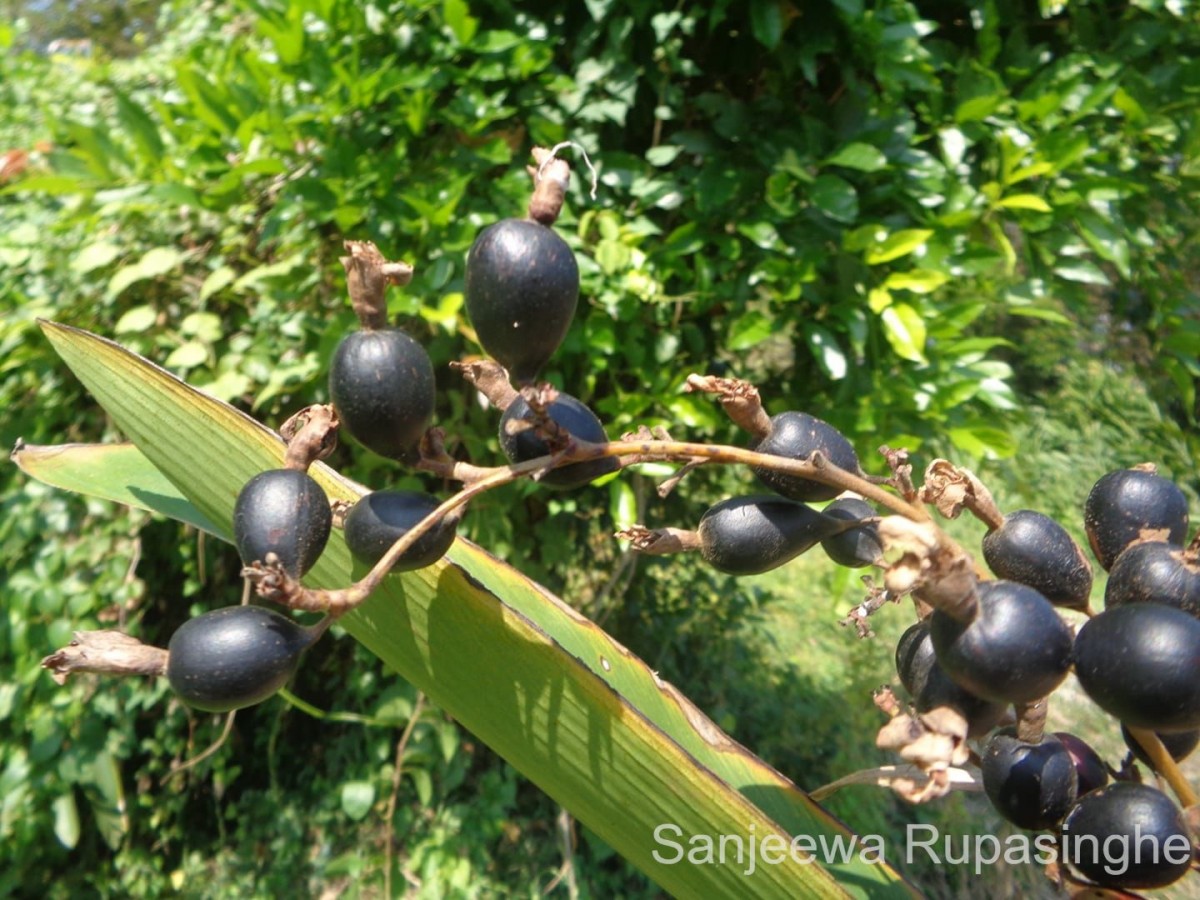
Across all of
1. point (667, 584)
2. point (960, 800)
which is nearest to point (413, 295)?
point (667, 584)

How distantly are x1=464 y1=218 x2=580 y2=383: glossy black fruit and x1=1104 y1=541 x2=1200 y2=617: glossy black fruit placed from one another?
1.08ft

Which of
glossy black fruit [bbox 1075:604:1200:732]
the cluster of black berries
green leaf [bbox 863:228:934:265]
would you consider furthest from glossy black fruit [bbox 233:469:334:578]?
green leaf [bbox 863:228:934:265]

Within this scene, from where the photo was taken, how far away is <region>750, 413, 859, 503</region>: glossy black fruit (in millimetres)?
458

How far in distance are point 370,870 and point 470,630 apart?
1.60m

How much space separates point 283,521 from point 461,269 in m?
0.96

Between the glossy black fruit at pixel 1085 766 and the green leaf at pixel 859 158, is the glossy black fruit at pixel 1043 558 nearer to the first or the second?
the glossy black fruit at pixel 1085 766

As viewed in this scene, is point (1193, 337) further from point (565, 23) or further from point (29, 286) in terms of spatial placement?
point (29, 286)

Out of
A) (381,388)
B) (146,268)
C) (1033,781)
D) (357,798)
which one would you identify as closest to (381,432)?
(381,388)

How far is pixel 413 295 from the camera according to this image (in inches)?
50.3

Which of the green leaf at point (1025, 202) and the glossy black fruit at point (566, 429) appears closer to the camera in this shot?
the glossy black fruit at point (566, 429)

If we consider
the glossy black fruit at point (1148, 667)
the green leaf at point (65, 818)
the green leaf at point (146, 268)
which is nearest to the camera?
the glossy black fruit at point (1148, 667)

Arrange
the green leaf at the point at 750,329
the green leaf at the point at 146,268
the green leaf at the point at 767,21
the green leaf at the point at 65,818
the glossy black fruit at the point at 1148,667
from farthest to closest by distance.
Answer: the green leaf at the point at 65,818, the green leaf at the point at 146,268, the green leaf at the point at 750,329, the green leaf at the point at 767,21, the glossy black fruit at the point at 1148,667

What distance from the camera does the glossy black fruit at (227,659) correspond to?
38 centimetres

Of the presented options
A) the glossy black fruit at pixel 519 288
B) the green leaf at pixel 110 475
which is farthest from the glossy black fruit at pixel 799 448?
the green leaf at pixel 110 475
